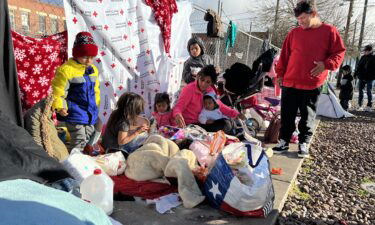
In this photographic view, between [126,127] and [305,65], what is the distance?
244 cm

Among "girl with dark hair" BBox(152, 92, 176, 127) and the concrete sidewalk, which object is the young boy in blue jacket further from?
the concrete sidewalk

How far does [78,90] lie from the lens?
353cm

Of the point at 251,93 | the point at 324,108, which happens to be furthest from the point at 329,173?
the point at 324,108

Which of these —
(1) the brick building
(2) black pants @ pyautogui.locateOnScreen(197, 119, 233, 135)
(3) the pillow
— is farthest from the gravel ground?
(1) the brick building

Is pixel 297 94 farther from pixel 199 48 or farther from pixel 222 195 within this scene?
pixel 222 195

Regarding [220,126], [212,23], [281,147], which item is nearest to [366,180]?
[281,147]

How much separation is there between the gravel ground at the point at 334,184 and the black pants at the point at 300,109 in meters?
0.45

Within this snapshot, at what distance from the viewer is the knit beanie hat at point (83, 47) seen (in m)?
3.43

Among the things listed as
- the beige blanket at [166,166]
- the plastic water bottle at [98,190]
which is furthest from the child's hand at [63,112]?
the plastic water bottle at [98,190]

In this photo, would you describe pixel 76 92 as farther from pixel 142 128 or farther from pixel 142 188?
pixel 142 188

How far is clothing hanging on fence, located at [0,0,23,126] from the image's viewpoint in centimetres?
239

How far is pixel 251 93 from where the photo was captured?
543 cm

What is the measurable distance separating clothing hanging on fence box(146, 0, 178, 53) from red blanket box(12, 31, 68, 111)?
1.65 meters

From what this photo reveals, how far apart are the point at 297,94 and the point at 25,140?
3510 millimetres
